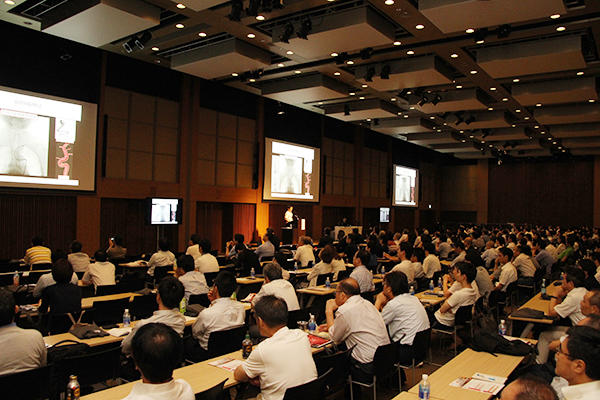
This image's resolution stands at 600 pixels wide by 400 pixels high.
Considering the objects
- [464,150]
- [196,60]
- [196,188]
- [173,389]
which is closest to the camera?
[173,389]

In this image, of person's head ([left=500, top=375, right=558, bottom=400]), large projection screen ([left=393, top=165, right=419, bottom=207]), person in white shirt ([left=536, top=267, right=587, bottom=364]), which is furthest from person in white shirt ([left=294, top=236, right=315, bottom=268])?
large projection screen ([left=393, top=165, right=419, bottom=207])

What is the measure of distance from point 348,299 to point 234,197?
1121 centimetres

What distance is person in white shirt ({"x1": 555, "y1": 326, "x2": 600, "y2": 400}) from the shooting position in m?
2.49

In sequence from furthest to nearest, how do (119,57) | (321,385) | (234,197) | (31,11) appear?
(234,197) → (119,57) → (31,11) → (321,385)

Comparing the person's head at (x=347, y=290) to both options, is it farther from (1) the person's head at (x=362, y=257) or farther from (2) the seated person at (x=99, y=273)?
(2) the seated person at (x=99, y=273)

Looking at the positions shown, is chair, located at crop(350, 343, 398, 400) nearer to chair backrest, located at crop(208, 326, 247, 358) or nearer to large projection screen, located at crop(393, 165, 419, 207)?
chair backrest, located at crop(208, 326, 247, 358)

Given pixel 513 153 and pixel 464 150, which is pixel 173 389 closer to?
pixel 464 150

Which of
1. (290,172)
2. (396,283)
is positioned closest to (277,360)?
(396,283)

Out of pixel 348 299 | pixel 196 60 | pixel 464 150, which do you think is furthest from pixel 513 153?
pixel 348 299

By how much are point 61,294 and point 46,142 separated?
665cm

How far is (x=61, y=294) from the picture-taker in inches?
203

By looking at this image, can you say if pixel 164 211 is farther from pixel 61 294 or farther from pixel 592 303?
pixel 592 303

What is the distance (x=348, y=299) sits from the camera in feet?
14.3

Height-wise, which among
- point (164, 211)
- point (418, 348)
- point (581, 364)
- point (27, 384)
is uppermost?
point (164, 211)
